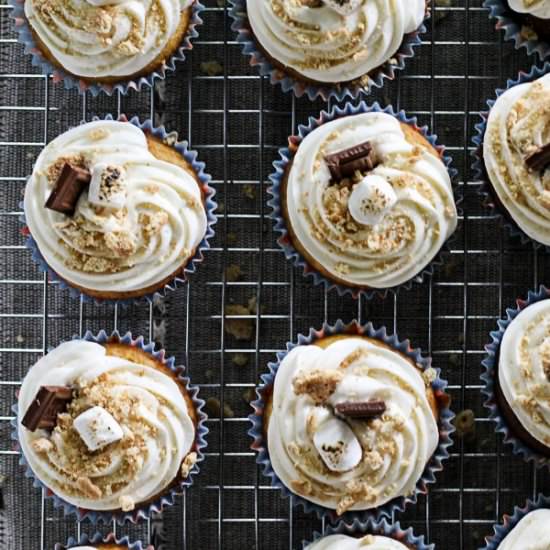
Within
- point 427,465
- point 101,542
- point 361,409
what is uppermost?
point 361,409

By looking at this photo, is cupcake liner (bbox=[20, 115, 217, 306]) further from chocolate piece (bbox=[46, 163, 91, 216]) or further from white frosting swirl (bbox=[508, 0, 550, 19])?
white frosting swirl (bbox=[508, 0, 550, 19])

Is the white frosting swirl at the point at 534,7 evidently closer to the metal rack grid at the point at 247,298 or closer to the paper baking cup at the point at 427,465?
the metal rack grid at the point at 247,298

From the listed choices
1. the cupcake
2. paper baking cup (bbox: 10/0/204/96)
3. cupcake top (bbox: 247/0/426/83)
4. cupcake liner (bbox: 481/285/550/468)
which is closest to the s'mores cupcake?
the cupcake

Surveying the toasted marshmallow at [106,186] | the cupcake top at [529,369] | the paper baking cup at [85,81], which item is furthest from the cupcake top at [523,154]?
the toasted marshmallow at [106,186]

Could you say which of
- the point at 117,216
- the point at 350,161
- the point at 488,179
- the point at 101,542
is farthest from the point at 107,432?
the point at 488,179

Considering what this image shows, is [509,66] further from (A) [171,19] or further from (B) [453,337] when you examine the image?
(A) [171,19]

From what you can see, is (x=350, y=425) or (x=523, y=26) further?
(x=523, y=26)

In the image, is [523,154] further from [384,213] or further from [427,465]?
[427,465]
